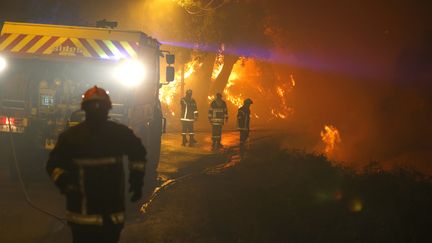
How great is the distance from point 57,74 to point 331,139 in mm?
14255

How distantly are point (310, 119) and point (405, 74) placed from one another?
1437cm

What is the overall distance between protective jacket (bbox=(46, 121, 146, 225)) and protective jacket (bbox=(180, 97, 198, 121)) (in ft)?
36.3

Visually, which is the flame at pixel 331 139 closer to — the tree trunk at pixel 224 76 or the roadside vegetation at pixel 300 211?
the tree trunk at pixel 224 76

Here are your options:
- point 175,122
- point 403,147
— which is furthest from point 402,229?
point 175,122

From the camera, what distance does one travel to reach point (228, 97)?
32812 mm

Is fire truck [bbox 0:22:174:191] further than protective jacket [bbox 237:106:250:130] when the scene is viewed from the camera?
No

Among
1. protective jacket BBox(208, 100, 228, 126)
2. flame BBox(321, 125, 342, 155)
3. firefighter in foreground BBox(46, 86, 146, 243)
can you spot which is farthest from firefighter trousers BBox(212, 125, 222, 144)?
firefighter in foreground BBox(46, 86, 146, 243)

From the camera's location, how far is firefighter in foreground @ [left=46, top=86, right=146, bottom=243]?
341 centimetres

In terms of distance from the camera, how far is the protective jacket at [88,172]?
341 cm

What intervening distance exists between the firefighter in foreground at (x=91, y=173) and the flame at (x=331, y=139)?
1601cm

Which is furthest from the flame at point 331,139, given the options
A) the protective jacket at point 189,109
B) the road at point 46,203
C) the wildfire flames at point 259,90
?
the wildfire flames at point 259,90

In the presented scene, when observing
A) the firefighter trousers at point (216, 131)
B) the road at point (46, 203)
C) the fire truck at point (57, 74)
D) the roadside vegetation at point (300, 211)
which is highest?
the fire truck at point (57, 74)

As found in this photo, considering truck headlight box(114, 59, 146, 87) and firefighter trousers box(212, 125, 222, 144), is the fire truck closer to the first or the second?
truck headlight box(114, 59, 146, 87)

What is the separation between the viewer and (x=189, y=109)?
48.1ft
